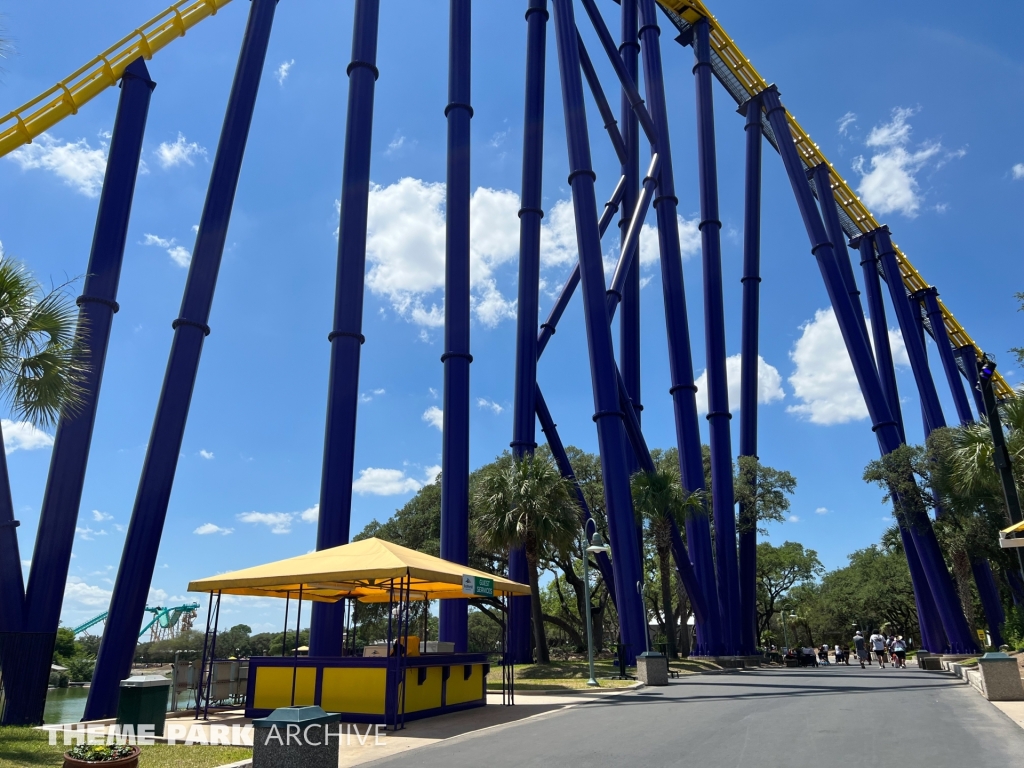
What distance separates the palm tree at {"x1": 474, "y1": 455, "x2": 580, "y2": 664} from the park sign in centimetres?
1018

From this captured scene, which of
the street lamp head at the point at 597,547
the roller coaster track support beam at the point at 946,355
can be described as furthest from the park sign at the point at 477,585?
the roller coaster track support beam at the point at 946,355

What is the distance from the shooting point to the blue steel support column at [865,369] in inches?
1150

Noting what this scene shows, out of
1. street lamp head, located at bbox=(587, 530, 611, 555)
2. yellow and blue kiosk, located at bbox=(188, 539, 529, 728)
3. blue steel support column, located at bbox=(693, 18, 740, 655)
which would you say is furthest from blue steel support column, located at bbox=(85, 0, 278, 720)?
blue steel support column, located at bbox=(693, 18, 740, 655)

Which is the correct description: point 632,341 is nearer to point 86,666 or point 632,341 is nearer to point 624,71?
point 624,71

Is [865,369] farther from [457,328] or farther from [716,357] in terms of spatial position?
[457,328]

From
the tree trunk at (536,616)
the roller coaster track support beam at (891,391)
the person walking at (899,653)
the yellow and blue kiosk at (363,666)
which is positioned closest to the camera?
the yellow and blue kiosk at (363,666)

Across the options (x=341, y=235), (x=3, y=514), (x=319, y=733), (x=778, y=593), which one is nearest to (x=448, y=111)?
(x=341, y=235)

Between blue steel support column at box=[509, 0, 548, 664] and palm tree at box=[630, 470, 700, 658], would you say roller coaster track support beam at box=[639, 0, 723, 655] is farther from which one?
blue steel support column at box=[509, 0, 548, 664]

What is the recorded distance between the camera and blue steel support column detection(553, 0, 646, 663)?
74.5 feet

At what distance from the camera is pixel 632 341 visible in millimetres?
34656

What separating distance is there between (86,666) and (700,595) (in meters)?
72.0

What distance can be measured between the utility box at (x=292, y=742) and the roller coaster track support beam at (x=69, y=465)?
24.4ft

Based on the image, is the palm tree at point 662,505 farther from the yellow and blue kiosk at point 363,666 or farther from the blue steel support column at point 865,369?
the yellow and blue kiosk at point 363,666

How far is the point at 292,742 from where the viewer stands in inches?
267
